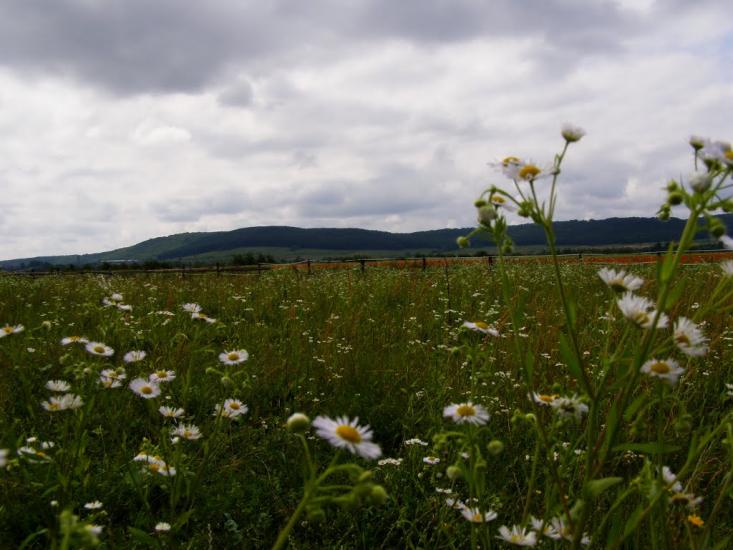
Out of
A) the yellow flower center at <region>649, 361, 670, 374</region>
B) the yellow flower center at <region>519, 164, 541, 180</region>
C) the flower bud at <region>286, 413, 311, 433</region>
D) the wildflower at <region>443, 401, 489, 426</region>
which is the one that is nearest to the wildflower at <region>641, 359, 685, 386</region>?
the yellow flower center at <region>649, 361, 670, 374</region>

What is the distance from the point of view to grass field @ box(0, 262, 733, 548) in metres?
1.68

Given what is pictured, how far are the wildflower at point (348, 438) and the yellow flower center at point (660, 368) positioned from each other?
0.71 meters

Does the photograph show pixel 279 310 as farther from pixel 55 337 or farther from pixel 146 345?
pixel 55 337

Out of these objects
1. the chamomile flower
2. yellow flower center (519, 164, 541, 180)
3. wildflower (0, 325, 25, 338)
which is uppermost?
yellow flower center (519, 164, 541, 180)

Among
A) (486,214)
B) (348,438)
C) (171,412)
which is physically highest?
(486,214)

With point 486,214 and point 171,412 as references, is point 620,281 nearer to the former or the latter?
point 486,214

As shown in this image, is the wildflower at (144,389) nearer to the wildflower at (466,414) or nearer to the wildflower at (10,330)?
the wildflower at (10,330)

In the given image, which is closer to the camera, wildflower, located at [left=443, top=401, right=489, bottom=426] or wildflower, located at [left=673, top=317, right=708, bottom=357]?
wildflower, located at [left=673, top=317, right=708, bottom=357]

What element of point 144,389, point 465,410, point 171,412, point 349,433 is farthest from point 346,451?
point 349,433

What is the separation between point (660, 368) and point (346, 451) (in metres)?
1.90

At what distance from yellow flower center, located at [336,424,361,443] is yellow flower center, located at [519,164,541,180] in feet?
2.69

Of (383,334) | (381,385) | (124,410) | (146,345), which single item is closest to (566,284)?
(383,334)

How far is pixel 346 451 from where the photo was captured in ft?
9.46

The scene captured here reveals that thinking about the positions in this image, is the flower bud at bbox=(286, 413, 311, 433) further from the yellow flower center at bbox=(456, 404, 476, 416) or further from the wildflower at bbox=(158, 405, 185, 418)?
the wildflower at bbox=(158, 405, 185, 418)
